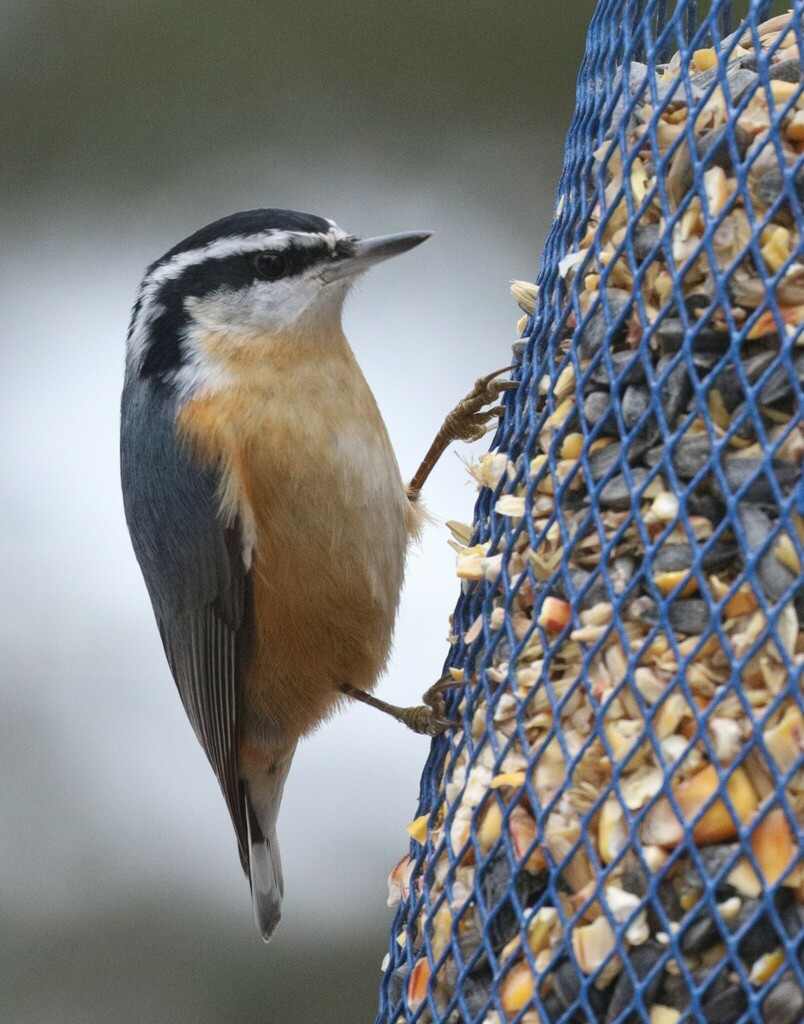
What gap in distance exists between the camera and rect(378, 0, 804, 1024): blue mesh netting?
6.38 feet

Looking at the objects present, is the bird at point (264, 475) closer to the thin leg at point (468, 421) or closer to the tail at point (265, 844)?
the thin leg at point (468, 421)

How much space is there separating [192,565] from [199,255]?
70 centimetres

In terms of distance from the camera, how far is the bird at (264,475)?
10.3ft

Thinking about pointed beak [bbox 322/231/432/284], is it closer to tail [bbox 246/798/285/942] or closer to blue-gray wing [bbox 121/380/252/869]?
blue-gray wing [bbox 121/380/252/869]

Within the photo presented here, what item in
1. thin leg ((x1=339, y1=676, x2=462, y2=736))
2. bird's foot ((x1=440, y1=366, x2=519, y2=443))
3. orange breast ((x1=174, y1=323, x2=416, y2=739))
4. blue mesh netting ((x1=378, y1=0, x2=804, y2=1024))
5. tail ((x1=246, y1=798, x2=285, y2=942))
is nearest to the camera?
blue mesh netting ((x1=378, y1=0, x2=804, y2=1024))

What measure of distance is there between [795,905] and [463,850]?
1.83 feet

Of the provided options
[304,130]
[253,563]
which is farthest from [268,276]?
[304,130]

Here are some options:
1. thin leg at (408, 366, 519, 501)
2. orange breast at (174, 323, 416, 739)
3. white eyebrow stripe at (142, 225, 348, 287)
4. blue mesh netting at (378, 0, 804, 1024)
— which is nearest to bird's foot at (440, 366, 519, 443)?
thin leg at (408, 366, 519, 501)

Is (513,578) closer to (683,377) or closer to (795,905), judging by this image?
(683,377)

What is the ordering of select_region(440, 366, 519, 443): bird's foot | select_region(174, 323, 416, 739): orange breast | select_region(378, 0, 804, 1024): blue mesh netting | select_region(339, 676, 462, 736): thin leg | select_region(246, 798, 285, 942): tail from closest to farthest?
select_region(378, 0, 804, 1024): blue mesh netting
select_region(339, 676, 462, 736): thin leg
select_region(174, 323, 416, 739): orange breast
select_region(440, 366, 519, 443): bird's foot
select_region(246, 798, 285, 942): tail

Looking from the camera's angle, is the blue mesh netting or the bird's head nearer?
the blue mesh netting

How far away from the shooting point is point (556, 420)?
231 centimetres

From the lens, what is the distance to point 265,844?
366 centimetres

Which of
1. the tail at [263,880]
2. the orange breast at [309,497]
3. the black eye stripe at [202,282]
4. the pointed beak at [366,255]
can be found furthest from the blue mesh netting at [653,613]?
the tail at [263,880]
